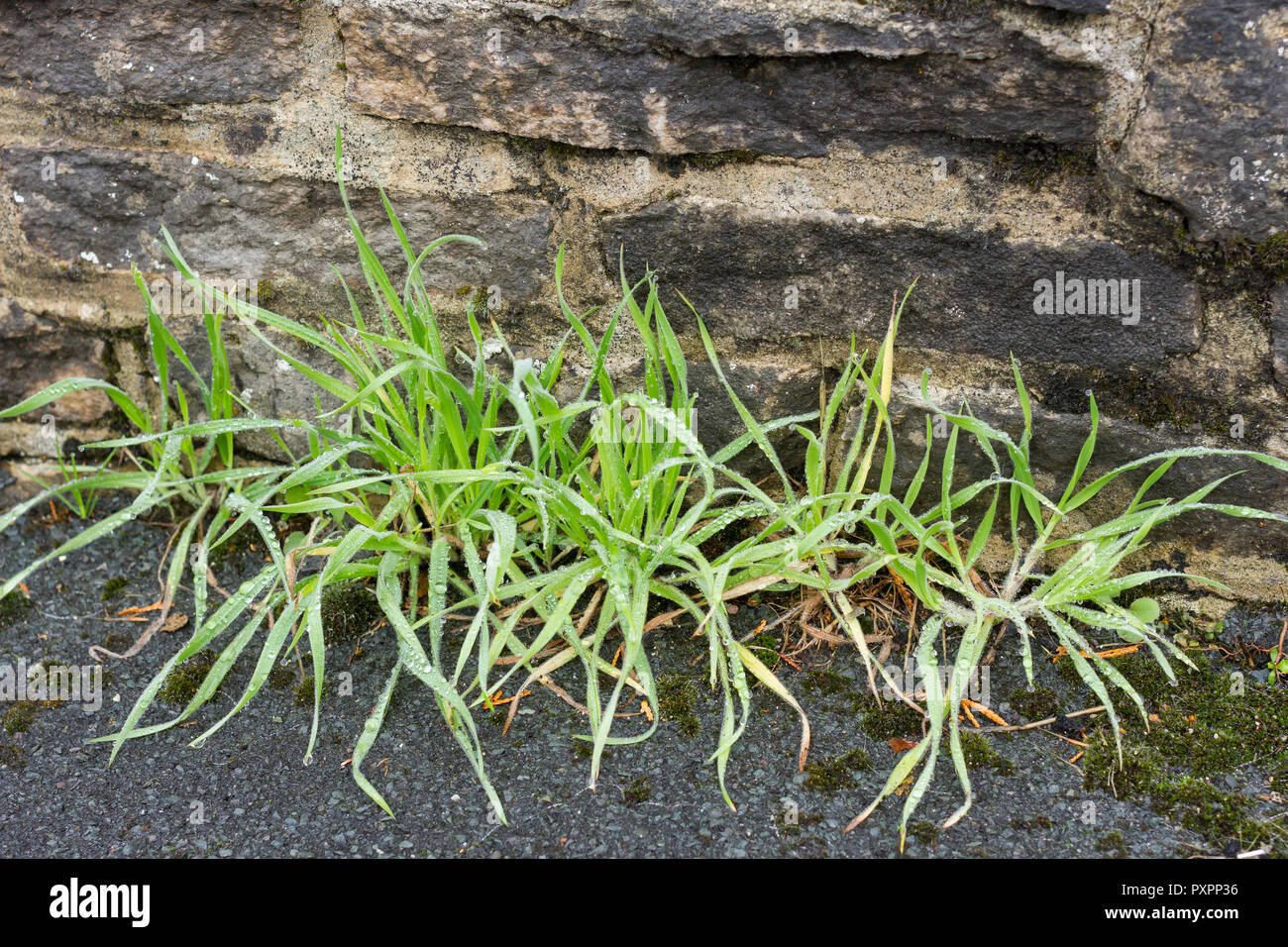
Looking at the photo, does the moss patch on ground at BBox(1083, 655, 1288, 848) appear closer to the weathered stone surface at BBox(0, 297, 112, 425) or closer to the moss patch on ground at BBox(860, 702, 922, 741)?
the moss patch on ground at BBox(860, 702, 922, 741)

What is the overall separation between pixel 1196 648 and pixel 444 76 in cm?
175

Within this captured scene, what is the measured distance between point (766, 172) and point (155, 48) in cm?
120

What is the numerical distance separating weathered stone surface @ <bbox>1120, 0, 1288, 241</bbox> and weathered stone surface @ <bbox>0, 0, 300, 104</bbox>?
1.53 metres

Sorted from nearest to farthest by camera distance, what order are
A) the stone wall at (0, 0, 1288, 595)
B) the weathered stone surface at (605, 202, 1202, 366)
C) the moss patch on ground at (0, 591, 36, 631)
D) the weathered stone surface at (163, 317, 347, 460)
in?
1. the stone wall at (0, 0, 1288, 595)
2. the weathered stone surface at (605, 202, 1202, 366)
3. the moss patch on ground at (0, 591, 36, 631)
4. the weathered stone surface at (163, 317, 347, 460)

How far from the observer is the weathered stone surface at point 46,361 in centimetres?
223

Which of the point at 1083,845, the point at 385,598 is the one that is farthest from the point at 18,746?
the point at 1083,845

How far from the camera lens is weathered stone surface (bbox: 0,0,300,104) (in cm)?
192

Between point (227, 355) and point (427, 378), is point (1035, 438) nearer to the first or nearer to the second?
point (427, 378)

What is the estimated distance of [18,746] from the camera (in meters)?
1.73

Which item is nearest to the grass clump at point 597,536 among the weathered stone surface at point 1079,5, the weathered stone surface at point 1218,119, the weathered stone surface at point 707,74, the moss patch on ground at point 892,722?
the moss patch on ground at point 892,722

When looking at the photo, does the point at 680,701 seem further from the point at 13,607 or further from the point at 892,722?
the point at 13,607

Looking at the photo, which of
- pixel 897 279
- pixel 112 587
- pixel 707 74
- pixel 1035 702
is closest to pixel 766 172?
pixel 707 74

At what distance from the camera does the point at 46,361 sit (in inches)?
89.7

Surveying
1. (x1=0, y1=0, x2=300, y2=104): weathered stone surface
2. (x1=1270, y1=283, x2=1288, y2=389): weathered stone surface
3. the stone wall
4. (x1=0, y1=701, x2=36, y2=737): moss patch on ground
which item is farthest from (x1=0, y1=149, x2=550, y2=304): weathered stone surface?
(x1=1270, y1=283, x2=1288, y2=389): weathered stone surface
